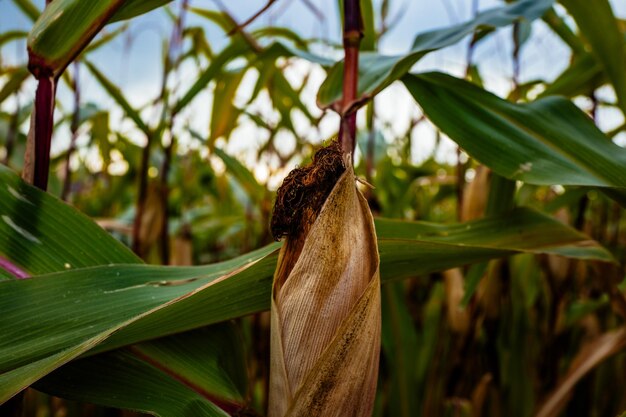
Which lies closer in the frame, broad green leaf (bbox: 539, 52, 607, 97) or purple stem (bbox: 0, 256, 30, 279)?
purple stem (bbox: 0, 256, 30, 279)

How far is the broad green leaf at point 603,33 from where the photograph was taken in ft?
1.46

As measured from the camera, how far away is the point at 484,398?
80cm

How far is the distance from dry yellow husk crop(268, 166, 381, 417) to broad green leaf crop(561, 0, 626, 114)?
329 mm

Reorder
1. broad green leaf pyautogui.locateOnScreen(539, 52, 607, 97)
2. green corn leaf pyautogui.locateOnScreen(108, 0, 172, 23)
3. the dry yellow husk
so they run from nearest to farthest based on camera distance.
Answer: the dry yellow husk < green corn leaf pyautogui.locateOnScreen(108, 0, 172, 23) < broad green leaf pyautogui.locateOnScreen(539, 52, 607, 97)

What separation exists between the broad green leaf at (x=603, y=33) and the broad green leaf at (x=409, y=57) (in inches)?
2.9

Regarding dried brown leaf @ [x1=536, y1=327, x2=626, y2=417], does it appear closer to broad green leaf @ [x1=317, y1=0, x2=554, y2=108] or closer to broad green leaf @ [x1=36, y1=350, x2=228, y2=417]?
broad green leaf @ [x1=317, y1=0, x2=554, y2=108]

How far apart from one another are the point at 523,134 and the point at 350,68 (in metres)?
0.17

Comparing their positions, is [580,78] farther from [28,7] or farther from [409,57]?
[28,7]

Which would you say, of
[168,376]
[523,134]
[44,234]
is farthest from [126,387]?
[523,134]

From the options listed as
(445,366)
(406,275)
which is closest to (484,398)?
(445,366)

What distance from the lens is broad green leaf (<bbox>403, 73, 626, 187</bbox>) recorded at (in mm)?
395

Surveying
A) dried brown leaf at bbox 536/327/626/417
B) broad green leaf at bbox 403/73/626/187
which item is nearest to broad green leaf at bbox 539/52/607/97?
broad green leaf at bbox 403/73/626/187

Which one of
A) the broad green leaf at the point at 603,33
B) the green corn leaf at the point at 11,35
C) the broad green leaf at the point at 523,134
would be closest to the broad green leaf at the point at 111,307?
the broad green leaf at the point at 523,134

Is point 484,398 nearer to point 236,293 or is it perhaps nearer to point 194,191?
point 236,293
